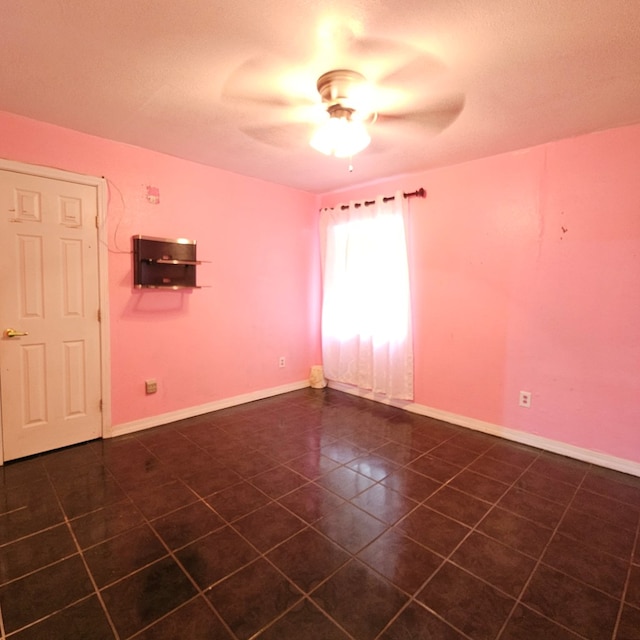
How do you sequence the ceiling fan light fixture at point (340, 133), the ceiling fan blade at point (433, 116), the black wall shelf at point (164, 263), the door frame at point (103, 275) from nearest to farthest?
the ceiling fan light fixture at point (340, 133) < the ceiling fan blade at point (433, 116) < the door frame at point (103, 275) < the black wall shelf at point (164, 263)

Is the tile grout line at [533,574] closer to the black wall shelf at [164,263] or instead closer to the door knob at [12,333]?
the black wall shelf at [164,263]

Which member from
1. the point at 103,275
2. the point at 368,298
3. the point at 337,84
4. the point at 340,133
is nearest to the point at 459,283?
the point at 368,298

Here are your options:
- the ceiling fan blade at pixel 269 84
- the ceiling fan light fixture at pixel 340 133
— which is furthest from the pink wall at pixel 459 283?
the ceiling fan light fixture at pixel 340 133

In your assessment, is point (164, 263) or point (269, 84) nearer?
point (269, 84)

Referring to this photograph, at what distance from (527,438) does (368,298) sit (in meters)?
1.93

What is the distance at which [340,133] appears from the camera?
6.51 ft

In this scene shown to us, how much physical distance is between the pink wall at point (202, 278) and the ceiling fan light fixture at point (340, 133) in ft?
5.70

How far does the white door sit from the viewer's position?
97.3 inches

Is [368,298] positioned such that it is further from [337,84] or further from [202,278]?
[337,84]

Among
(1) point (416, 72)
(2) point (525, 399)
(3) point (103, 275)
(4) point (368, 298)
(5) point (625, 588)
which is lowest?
(5) point (625, 588)

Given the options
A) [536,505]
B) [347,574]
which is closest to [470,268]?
[536,505]

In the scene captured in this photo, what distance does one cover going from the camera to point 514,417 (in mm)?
3043

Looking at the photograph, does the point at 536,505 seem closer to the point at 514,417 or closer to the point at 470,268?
the point at 514,417

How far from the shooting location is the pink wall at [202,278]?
113 inches
